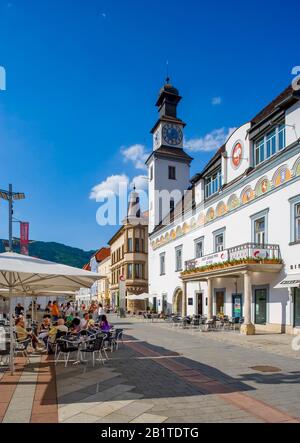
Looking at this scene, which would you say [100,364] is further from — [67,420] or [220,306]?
[220,306]

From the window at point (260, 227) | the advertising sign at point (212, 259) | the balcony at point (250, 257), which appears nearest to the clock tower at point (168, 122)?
the advertising sign at point (212, 259)

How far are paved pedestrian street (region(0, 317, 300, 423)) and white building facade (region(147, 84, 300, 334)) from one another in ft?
21.7

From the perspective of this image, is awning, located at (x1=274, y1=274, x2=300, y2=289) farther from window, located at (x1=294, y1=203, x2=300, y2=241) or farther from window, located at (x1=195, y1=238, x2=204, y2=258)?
window, located at (x1=195, y1=238, x2=204, y2=258)


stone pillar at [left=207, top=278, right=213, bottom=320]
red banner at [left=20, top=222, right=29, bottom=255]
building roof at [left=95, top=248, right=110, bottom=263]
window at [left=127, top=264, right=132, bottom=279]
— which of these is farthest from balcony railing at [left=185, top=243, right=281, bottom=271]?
building roof at [left=95, top=248, right=110, bottom=263]

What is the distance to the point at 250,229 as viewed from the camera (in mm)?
22516

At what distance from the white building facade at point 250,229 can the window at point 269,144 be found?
0.05 m

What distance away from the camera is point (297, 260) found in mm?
18234

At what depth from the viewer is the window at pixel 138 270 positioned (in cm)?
5247

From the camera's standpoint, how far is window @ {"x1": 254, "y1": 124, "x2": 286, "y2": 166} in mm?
20223

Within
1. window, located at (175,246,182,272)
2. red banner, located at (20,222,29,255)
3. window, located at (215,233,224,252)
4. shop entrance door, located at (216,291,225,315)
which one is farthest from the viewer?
window, located at (175,246,182,272)

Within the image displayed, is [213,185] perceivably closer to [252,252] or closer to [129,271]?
[252,252]

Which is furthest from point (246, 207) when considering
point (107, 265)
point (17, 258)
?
point (107, 265)

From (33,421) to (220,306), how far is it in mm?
21580

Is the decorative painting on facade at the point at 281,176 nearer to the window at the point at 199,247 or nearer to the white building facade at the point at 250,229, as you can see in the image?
the white building facade at the point at 250,229
